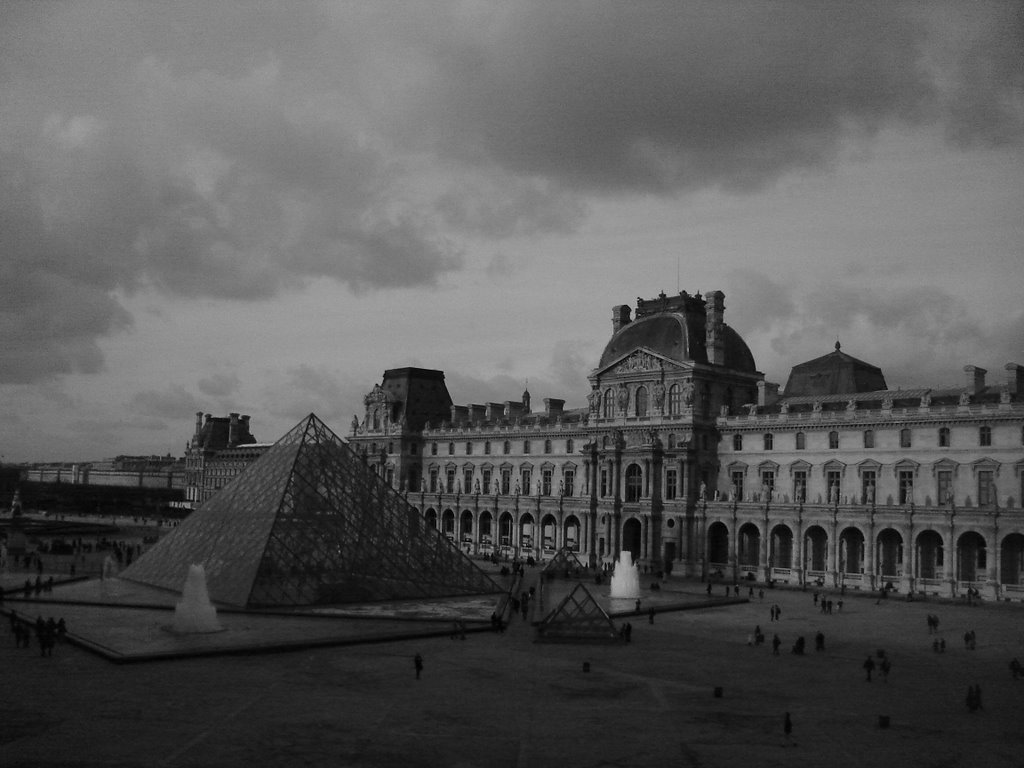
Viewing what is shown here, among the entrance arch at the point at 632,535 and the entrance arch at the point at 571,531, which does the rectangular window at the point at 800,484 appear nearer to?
the entrance arch at the point at 632,535

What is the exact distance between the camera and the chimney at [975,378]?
5334 cm

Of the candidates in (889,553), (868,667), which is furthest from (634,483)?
(868,667)

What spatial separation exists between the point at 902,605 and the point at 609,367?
27.5 meters

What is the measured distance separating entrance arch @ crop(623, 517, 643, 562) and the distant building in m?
89.2

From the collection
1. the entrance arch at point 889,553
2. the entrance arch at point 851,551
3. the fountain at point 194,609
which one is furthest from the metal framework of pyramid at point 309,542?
the entrance arch at point 889,553

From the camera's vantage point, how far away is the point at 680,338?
213 ft

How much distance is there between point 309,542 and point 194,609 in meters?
8.79

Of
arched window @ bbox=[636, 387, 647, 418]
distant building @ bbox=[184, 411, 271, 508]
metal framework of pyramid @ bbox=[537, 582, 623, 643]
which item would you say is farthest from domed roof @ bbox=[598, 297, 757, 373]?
distant building @ bbox=[184, 411, 271, 508]

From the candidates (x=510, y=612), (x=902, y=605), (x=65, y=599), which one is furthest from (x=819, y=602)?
(x=65, y=599)

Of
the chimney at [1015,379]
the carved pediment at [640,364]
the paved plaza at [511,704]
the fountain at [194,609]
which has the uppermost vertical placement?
the carved pediment at [640,364]

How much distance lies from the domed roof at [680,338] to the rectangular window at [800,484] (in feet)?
30.4

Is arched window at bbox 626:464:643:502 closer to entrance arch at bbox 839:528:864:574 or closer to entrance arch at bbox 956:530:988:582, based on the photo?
entrance arch at bbox 839:528:864:574

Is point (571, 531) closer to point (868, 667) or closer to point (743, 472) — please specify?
point (743, 472)

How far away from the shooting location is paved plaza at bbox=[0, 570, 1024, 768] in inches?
736
